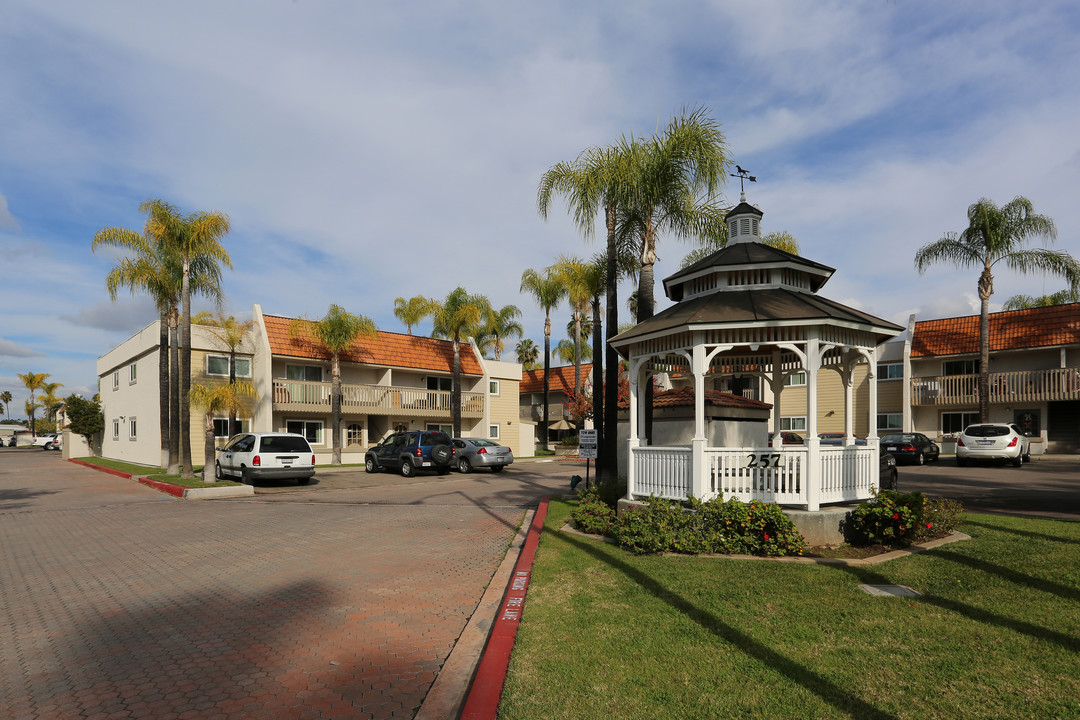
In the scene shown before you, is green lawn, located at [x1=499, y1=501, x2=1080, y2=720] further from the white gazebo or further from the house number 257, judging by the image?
the house number 257

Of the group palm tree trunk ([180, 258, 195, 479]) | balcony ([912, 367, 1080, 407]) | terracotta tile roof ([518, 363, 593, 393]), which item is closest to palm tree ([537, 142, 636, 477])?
palm tree trunk ([180, 258, 195, 479])

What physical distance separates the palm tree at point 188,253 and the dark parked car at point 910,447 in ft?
86.5

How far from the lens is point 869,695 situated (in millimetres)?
4285

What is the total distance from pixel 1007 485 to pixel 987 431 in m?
7.91

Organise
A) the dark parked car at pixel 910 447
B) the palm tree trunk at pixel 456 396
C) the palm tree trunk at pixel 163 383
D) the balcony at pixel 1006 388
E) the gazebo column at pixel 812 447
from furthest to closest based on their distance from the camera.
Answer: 1. the palm tree trunk at pixel 456 396
2. the balcony at pixel 1006 388
3. the dark parked car at pixel 910 447
4. the palm tree trunk at pixel 163 383
5. the gazebo column at pixel 812 447

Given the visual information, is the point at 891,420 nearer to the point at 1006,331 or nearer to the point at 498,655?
the point at 1006,331

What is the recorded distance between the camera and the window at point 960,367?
33156mm

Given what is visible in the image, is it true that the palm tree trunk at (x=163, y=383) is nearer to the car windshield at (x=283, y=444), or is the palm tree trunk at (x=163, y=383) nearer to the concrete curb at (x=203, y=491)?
the concrete curb at (x=203, y=491)

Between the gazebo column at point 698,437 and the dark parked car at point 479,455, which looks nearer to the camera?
the gazebo column at point 698,437

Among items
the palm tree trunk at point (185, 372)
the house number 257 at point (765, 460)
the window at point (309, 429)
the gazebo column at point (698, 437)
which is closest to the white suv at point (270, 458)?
the palm tree trunk at point (185, 372)

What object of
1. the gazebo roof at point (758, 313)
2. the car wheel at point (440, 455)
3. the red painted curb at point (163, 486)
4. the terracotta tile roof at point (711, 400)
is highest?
the gazebo roof at point (758, 313)

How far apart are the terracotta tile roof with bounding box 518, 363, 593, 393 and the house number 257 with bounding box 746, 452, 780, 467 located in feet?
121

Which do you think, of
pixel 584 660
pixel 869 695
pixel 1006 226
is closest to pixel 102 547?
pixel 584 660

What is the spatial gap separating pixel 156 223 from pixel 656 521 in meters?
19.4
